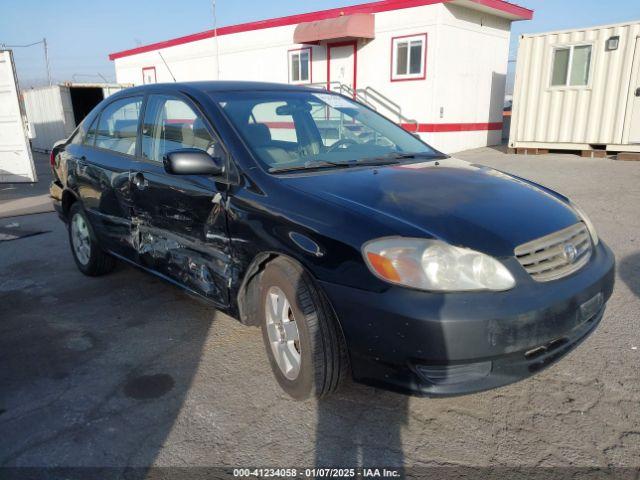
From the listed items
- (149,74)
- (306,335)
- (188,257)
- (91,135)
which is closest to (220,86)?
(188,257)

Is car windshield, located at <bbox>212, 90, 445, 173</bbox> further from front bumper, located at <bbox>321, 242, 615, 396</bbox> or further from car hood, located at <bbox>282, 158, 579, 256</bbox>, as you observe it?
front bumper, located at <bbox>321, 242, 615, 396</bbox>

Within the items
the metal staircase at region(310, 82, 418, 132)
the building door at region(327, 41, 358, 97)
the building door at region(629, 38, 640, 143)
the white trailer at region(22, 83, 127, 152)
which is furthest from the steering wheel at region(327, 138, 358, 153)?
the white trailer at region(22, 83, 127, 152)

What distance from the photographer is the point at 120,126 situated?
4.14 m

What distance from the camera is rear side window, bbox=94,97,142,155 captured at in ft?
12.8

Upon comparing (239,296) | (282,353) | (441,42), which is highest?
(441,42)

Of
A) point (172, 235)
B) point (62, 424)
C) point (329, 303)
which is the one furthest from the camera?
point (172, 235)

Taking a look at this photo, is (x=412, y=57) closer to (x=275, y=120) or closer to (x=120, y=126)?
(x=120, y=126)

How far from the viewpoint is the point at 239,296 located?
293 cm

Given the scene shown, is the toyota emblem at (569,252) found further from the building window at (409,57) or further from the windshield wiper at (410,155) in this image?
the building window at (409,57)

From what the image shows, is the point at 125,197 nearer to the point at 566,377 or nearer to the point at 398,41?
the point at 566,377

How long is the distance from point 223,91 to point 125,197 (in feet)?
3.72

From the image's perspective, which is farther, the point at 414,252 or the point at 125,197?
the point at 125,197

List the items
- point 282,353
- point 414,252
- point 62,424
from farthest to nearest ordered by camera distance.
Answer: point 282,353 → point 62,424 → point 414,252

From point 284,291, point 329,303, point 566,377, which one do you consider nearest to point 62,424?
point 284,291
